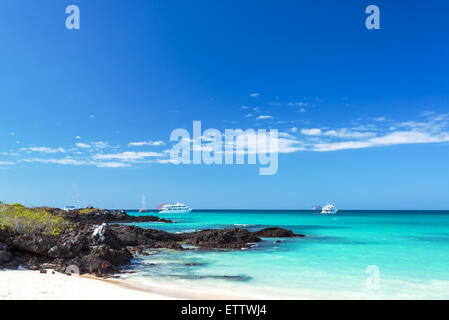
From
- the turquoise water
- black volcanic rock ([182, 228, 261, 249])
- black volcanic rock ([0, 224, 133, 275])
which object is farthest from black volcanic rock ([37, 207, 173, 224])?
black volcanic rock ([0, 224, 133, 275])

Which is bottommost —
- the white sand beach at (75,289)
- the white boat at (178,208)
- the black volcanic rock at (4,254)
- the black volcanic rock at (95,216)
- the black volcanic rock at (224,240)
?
the white boat at (178,208)

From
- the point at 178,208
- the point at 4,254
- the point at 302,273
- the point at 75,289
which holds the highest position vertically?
the point at 4,254

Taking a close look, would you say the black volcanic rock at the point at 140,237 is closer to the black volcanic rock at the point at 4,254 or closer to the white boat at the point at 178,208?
the black volcanic rock at the point at 4,254

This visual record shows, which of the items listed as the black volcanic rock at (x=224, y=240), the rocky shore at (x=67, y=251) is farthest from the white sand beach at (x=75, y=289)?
the black volcanic rock at (x=224, y=240)

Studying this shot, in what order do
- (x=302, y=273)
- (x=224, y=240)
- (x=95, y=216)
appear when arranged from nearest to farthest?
(x=302, y=273) < (x=224, y=240) < (x=95, y=216)

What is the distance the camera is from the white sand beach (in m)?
9.77

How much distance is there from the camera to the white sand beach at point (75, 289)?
9.77 meters

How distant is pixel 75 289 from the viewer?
10.8m

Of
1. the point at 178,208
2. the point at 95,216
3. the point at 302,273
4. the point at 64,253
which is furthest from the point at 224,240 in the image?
the point at 178,208

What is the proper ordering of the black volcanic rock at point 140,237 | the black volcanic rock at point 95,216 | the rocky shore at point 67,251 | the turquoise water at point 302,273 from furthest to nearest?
the black volcanic rock at point 95,216, the black volcanic rock at point 140,237, the rocky shore at point 67,251, the turquoise water at point 302,273

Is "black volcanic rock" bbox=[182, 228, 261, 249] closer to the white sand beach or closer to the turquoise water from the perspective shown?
the turquoise water

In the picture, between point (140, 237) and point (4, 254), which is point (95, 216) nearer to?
point (140, 237)
